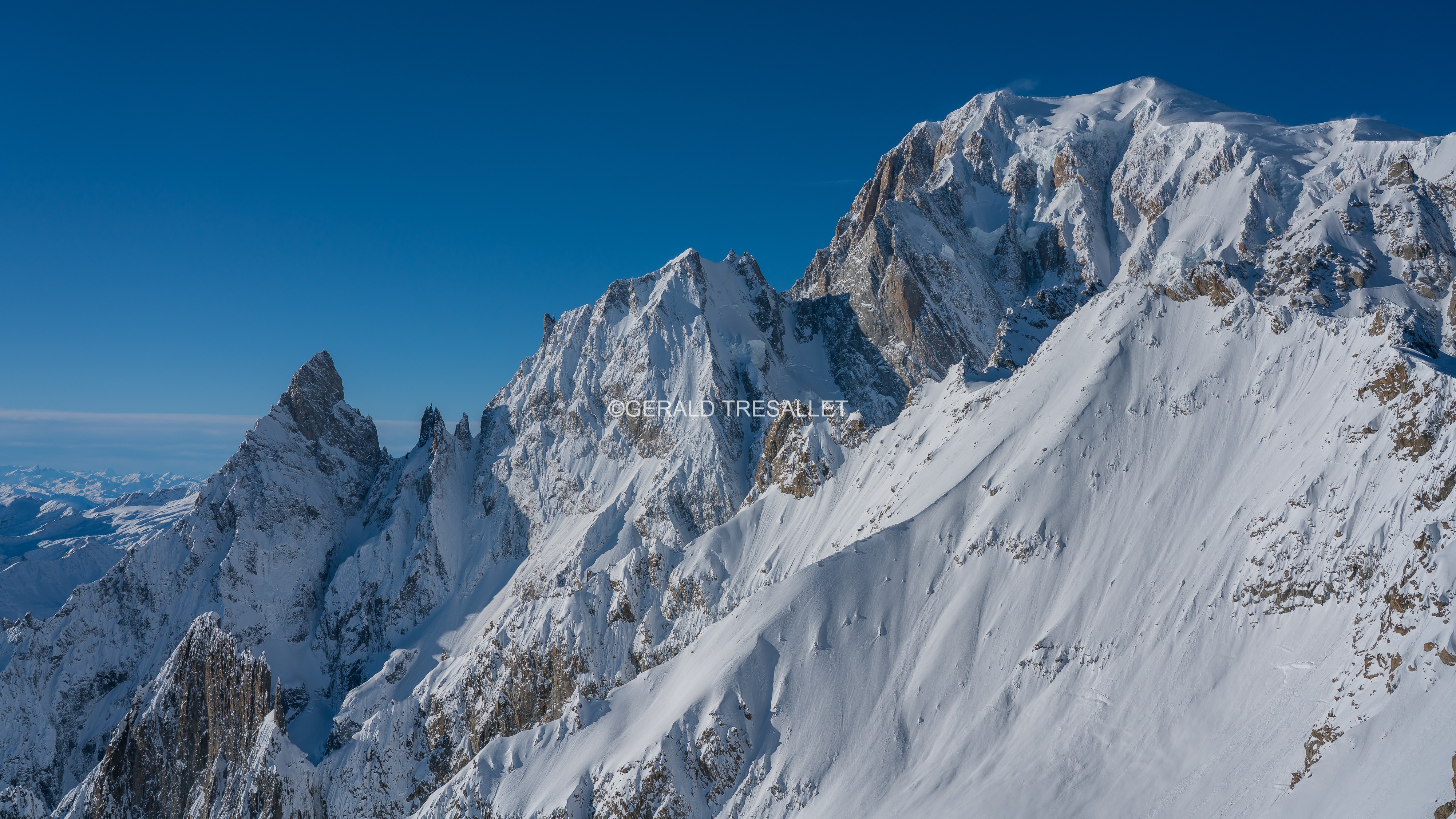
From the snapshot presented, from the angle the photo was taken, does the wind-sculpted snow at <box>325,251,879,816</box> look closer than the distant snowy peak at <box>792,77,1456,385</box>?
Yes

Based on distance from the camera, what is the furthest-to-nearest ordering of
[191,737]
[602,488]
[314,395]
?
[314,395] → [602,488] → [191,737]

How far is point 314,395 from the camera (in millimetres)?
165125


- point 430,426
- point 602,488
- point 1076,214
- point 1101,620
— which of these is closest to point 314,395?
point 430,426

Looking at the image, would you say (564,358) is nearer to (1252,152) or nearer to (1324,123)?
(1252,152)

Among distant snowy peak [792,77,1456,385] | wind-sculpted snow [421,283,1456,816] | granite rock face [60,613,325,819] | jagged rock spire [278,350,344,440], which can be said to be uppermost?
distant snowy peak [792,77,1456,385]

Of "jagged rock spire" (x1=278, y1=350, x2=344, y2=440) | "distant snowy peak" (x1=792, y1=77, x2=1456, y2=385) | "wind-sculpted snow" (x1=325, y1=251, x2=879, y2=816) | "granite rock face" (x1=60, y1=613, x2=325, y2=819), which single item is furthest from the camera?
"jagged rock spire" (x1=278, y1=350, x2=344, y2=440)

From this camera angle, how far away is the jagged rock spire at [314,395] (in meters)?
163

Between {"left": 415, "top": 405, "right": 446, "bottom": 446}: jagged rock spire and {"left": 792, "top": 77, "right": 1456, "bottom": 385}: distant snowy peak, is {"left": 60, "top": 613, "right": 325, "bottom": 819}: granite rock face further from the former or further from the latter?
{"left": 792, "top": 77, "right": 1456, "bottom": 385}: distant snowy peak

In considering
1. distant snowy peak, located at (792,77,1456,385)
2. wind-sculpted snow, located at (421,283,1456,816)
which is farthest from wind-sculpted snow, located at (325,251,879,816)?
distant snowy peak, located at (792,77,1456,385)

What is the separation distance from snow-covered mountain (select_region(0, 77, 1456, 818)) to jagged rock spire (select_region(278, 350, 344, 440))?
811 mm

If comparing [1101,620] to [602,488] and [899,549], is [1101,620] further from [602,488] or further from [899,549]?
[602,488]

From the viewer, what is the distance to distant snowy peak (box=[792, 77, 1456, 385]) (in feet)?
491

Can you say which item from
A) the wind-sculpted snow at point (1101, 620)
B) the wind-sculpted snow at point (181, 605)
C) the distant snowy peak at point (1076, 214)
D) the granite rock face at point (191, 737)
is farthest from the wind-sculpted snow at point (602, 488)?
the wind-sculpted snow at point (181, 605)

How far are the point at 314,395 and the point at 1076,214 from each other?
164 m
